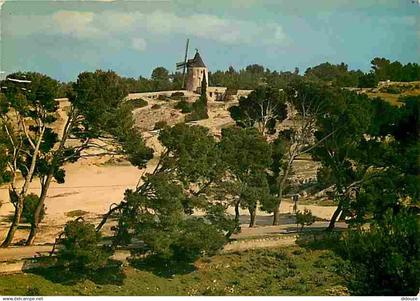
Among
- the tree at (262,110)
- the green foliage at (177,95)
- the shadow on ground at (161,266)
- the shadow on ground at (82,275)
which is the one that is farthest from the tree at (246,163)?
the green foliage at (177,95)

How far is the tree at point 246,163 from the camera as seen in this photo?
611 inches

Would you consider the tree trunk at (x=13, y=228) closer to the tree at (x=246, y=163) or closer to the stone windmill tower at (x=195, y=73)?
the tree at (x=246, y=163)

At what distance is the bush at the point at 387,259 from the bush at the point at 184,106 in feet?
77.3

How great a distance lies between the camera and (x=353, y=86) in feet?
121

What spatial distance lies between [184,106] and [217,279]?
2130 centimetres

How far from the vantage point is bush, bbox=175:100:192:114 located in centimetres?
3441

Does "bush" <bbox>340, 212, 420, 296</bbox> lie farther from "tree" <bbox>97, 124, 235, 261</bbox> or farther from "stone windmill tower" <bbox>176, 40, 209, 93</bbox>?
"stone windmill tower" <bbox>176, 40, 209, 93</bbox>

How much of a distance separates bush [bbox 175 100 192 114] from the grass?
19402mm

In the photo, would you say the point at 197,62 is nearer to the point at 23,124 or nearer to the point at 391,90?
the point at 391,90

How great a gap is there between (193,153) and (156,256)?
85.9 inches

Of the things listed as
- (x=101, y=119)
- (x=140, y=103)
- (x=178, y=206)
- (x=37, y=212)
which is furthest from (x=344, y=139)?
(x=140, y=103)

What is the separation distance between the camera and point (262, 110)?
65.2 ft

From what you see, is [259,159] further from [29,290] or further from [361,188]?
[29,290]

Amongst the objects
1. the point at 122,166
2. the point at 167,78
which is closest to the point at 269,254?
the point at 122,166
